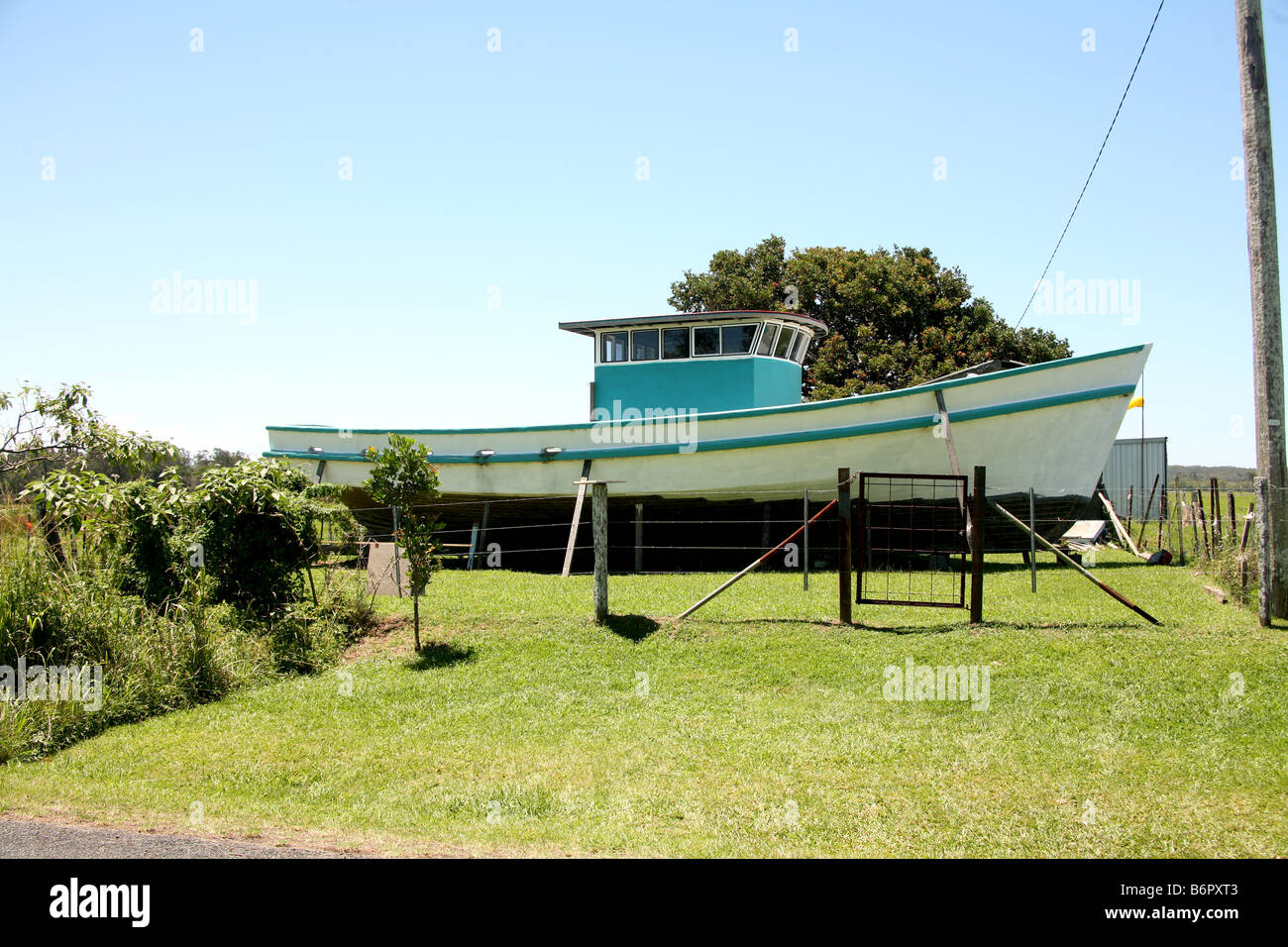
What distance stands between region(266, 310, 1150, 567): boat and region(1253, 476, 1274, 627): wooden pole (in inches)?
168

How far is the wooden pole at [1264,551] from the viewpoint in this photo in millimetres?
9836

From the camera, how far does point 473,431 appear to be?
1989 centimetres

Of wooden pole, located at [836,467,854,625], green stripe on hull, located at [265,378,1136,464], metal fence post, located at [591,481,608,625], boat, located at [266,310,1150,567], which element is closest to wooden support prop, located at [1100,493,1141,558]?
boat, located at [266,310,1150,567]

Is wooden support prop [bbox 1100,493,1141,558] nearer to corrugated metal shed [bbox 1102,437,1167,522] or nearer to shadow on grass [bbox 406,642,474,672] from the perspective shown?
corrugated metal shed [bbox 1102,437,1167,522]

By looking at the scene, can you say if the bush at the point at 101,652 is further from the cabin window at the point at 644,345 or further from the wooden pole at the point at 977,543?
the cabin window at the point at 644,345

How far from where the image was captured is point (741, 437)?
17.2m

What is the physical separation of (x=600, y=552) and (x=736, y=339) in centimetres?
868

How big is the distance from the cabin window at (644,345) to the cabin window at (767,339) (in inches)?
82.9

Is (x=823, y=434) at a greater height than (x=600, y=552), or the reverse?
(x=823, y=434)

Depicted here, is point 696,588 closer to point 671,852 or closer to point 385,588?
point 385,588

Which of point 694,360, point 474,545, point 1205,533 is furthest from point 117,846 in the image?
point 1205,533

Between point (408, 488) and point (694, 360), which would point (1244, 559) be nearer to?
point (408, 488)
